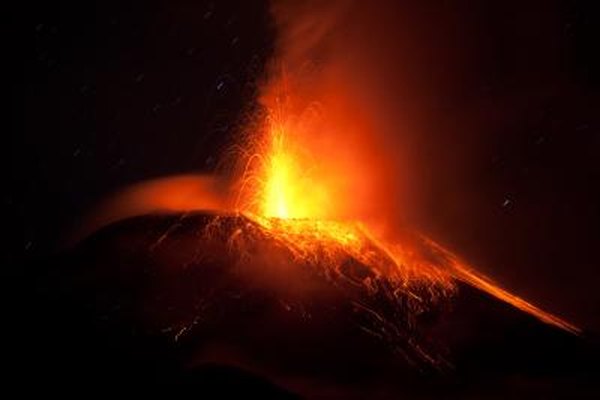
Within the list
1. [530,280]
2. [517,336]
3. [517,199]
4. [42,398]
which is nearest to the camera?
[42,398]

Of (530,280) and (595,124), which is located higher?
(595,124)

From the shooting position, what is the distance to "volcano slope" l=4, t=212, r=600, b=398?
1614 cm

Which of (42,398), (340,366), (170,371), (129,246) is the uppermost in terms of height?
(129,246)

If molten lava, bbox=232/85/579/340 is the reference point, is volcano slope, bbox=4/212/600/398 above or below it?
below

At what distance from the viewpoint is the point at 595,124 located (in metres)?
37.7

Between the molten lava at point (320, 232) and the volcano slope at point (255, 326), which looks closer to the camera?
the volcano slope at point (255, 326)

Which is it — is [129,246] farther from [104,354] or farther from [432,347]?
[432,347]

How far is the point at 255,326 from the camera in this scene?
18.4 metres

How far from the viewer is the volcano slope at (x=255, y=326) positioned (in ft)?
53.0

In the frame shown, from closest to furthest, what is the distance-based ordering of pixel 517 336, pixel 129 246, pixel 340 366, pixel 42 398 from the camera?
1. pixel 42 398
2. pixel 340 366
3. pixel 517 336
4. pixel 129 246

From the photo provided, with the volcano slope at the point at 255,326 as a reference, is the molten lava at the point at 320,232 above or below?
above

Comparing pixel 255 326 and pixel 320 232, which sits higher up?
pixel 320 232

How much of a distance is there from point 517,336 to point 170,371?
9.94 m

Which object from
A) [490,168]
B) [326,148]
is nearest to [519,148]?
[490,168]
